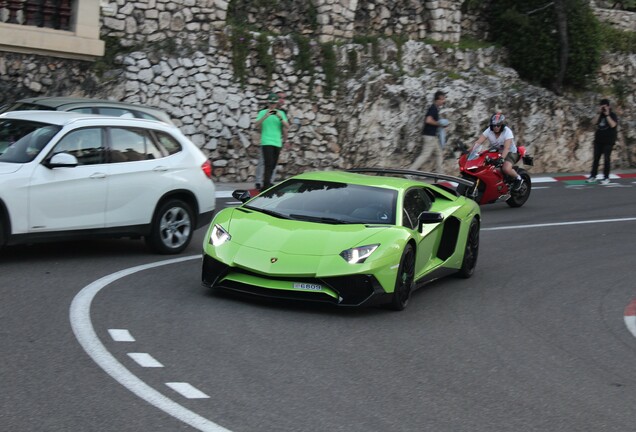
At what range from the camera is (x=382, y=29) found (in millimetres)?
26297

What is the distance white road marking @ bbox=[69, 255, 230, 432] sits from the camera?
245 inches

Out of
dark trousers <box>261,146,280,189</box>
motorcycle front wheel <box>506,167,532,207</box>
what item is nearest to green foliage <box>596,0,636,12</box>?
motorcycle front wheel <box>506,167,532,207</box>

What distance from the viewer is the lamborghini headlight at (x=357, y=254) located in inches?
368

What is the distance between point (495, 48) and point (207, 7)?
8764 millimetres

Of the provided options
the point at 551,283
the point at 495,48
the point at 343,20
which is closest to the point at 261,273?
the point at 551,283

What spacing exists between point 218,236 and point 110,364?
9.15ft

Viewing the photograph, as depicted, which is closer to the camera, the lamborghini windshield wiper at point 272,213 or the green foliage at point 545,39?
the lamborghini windshield wiper at point 272,213

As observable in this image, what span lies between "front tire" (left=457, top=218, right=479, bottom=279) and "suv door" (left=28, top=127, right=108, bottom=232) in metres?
4.09

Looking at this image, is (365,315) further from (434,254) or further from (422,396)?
(422,396)

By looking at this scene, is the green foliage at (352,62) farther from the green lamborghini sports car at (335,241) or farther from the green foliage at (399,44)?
the green lamborghini sports car at (335,241)

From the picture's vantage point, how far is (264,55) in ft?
75.9

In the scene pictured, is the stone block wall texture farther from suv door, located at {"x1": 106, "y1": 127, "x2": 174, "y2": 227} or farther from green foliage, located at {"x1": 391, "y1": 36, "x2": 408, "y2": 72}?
suv door, located at {"x1": 106, "y1": 127, "x2": 174, "y2": 227}

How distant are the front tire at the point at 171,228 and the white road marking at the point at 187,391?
550 centimetres

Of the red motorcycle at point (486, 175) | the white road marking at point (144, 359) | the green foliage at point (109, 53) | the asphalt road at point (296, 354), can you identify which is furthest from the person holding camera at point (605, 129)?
the white road marking at point (144, 359)
